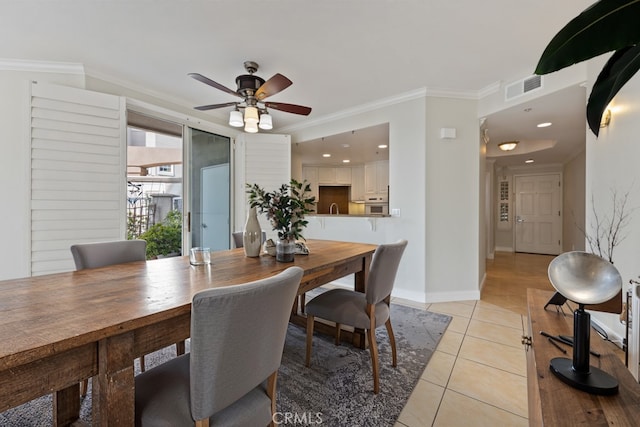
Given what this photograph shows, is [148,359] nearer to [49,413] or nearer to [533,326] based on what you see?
[49,413]

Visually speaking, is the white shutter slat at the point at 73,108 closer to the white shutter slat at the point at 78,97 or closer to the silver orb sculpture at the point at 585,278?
Answer: the white shutter slat at the point at 78,97

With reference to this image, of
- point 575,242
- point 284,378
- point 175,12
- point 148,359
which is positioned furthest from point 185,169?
point 575,242

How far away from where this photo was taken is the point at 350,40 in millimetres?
2197

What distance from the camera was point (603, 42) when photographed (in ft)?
2.17

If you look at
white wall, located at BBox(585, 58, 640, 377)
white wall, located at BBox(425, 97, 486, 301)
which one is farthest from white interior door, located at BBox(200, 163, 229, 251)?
white wall, located at BBox(585, 58, 640, 377)

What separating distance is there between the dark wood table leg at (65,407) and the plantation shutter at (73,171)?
185 cm

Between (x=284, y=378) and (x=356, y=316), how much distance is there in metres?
0.62

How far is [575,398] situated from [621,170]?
2058mm

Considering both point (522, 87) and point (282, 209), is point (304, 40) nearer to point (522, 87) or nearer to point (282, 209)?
point (282, 209)

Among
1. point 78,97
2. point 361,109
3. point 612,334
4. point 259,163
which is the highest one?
point 361,109

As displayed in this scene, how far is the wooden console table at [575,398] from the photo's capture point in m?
0.74

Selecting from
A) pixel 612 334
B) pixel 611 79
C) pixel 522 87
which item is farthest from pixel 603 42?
pixel 522 87

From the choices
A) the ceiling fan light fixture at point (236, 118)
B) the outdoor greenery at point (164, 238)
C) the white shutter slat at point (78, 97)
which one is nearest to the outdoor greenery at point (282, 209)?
the ceiling fan light fixture at point (236, 118)

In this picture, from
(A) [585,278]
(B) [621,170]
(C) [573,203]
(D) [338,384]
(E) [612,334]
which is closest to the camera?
(A) [585,278]
